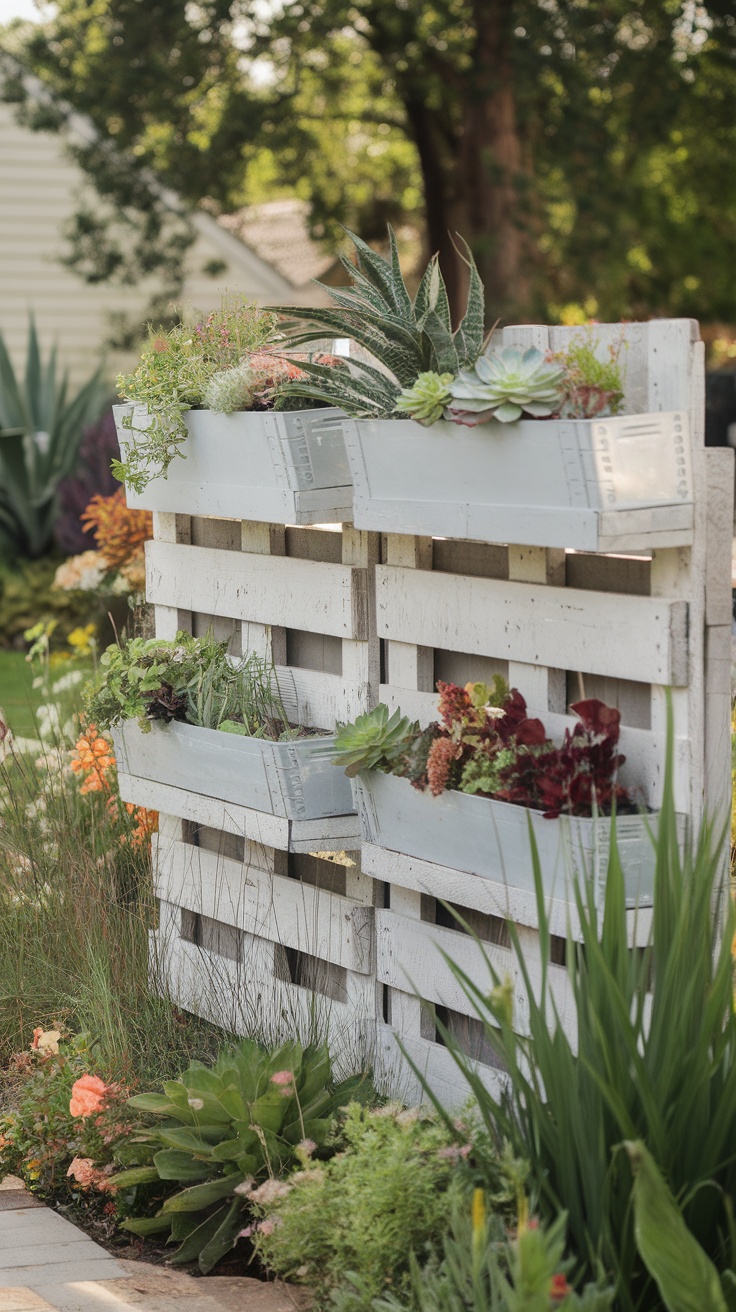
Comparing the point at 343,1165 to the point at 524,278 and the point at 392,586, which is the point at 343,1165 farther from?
the point at 524,278

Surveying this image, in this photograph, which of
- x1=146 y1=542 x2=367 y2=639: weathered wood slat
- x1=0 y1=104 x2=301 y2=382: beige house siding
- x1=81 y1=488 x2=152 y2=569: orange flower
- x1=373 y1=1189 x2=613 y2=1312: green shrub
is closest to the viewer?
x1=373 y1=1189 x2=613 y2=1312: green shrub

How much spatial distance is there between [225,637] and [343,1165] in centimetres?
160

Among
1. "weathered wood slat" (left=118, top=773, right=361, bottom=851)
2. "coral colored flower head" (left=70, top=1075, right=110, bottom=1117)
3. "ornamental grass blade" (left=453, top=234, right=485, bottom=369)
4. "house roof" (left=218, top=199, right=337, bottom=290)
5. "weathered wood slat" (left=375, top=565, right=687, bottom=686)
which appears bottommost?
"coral colored flower head" (left=70, top=1075, right=110, bottom=1117)

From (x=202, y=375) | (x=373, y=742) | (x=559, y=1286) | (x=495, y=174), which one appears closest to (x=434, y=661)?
(x=373, y=742)

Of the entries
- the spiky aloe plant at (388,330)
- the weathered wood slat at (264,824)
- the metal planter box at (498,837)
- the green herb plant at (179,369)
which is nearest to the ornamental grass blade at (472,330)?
the spiky aloe plant at (388,330)

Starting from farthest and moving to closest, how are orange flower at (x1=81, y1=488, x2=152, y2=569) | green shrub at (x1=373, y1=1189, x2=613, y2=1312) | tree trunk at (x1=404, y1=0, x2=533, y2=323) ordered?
1. tree trunk at (x1=404, y1=0, x2=533, y2=323)
2. orange flower at (x1=81, y1=488, x2=152, y2=569)
3. green shrub at (x1=373, y1=1189, x2=613, y2=1312)

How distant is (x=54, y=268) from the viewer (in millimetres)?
15438

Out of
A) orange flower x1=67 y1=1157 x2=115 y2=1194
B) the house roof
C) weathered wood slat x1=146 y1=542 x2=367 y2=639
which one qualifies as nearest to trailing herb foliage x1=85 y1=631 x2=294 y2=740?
weathered wood slat x1=146 y1=542 x2=367 y2=639

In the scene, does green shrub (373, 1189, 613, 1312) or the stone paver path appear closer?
green shrub (373, 1189, 613, 1312)

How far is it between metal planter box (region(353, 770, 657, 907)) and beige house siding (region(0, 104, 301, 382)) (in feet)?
41.6

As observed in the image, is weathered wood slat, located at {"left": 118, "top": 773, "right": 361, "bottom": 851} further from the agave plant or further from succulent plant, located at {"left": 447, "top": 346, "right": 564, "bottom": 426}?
the agave plant

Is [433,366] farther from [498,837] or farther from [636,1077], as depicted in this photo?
[636,1077]

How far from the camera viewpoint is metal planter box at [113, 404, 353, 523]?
9.91 feet

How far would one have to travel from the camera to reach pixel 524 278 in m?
13.2
